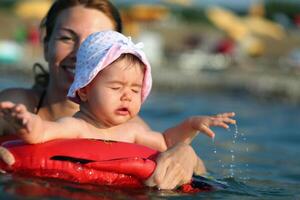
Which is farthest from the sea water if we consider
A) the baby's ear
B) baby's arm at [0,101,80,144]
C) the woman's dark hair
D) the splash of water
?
the woman's dark hair

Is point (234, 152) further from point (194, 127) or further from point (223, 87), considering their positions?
point (223, 87)

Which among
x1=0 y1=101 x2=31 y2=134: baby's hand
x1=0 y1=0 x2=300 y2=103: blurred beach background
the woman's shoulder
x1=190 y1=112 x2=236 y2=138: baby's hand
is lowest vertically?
x1=0 y1=101 x2=31 y2=134: baby's hand

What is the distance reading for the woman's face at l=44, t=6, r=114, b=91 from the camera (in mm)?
4793

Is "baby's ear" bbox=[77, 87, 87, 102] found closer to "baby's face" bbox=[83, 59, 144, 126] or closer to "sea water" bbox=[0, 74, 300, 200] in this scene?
"baby's face" bbox=[83, 59, 144, 126]

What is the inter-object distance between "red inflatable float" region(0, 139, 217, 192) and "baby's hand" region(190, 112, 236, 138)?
35 centimetres

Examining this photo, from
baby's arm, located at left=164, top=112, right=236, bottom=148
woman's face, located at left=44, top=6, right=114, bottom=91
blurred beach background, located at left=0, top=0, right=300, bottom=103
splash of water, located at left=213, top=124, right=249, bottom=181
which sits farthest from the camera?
blurred beach background, located at left=0, top=0, right=300, bottom=103

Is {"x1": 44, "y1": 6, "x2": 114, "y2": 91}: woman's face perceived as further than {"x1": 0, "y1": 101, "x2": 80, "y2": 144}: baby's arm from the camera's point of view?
Yes

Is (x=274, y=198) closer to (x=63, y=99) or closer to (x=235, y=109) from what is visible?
(x=63, y=99)

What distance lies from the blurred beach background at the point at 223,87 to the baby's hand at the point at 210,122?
347 millimetres

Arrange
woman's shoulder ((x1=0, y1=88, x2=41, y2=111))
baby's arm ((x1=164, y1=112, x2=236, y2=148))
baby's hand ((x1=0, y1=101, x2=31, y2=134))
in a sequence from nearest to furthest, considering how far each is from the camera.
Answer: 1. baby's hand ((x1=0, y1=101, x2=31, y2=134))
2. baby's arm ((x1=164, y1=112, x2=236, y2=148))
3. woman's shoulder ((x1=0, y1=88, x2=41, y2=111))

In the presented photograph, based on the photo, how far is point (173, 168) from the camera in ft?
13.3

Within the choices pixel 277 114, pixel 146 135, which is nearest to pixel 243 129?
pixel 277 114

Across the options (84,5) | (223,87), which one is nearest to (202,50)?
(223,87)

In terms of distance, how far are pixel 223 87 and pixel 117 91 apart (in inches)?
602
